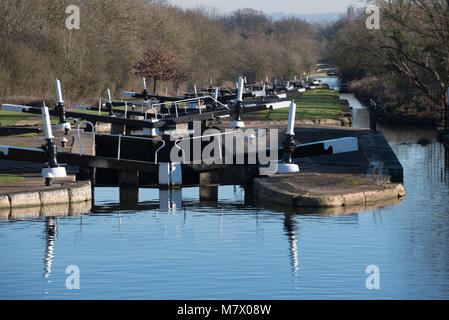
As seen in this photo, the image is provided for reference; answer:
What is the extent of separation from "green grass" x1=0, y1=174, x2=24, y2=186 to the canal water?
207 centimetres

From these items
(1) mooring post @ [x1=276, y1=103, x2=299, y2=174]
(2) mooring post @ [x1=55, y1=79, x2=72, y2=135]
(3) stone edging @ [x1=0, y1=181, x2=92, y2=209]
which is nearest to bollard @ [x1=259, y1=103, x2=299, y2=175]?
(1) mooring post @ [x1=276, y1=103, x2=299, y2=174]

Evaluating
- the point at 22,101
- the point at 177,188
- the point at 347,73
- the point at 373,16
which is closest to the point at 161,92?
the point at 373,16

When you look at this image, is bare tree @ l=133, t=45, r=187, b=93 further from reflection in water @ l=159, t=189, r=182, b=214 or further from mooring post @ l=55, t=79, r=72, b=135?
reflection in water @ l=159, t=189, r=182, b=214

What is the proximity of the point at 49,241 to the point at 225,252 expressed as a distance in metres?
3.41

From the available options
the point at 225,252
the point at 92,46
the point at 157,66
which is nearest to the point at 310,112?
the point at 92,46

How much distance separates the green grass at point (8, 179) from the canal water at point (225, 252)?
2.07 metres

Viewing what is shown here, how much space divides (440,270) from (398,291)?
148 centimetres

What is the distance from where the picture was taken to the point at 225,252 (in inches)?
612

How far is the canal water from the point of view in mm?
12953

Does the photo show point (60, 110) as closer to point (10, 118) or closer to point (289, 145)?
point (289, 145)

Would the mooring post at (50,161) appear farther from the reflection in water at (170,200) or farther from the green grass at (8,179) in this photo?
the reflection in water at (170,200)

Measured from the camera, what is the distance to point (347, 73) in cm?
10231

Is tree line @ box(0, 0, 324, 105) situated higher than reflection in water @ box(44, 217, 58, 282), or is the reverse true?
tree line @ box(0, 0, 324, 105)
